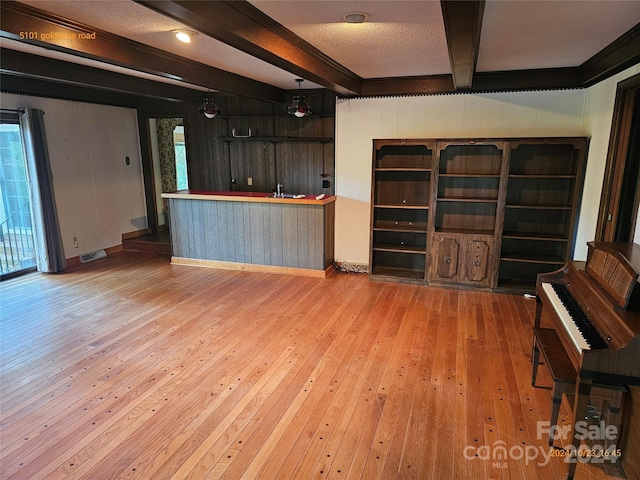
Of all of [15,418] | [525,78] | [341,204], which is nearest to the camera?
[15,418]

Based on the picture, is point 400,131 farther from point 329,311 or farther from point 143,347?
point 143,347

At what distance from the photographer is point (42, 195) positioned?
5.09 metres

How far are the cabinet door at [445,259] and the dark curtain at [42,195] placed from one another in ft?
16.3

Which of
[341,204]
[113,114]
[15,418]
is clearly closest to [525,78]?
[341,204]

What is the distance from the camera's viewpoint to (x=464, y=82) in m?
3.92

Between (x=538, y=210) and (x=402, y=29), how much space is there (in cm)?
297

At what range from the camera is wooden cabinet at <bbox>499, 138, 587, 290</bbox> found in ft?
14.4

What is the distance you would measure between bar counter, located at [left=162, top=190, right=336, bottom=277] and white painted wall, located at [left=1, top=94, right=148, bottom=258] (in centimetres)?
137

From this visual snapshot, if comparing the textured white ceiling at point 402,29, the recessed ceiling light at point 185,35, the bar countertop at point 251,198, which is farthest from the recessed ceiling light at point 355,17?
the bar countertop at point 251,198

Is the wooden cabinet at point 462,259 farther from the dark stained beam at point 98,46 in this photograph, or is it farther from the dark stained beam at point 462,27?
the dark stained beam at point 98,46

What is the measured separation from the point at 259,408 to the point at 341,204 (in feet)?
11.0

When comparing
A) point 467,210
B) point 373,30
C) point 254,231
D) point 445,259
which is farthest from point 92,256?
point 467,210

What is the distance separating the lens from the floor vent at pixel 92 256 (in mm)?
5930

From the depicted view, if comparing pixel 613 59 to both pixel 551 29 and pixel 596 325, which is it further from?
pixel 596 325
